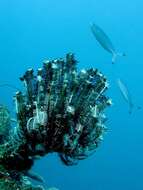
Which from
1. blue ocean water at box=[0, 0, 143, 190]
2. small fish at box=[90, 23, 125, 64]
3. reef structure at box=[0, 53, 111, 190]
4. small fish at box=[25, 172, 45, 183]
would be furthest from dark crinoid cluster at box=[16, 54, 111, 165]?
blue ocean water at box=[0, 0, 143, 190]

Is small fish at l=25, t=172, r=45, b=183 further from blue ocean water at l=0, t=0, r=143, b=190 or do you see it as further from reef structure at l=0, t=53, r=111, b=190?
blue ocean water at l=0, t=0, r=143, b=190

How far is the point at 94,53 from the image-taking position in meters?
86.1

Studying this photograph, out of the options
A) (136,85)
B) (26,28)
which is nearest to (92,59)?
(136,85)

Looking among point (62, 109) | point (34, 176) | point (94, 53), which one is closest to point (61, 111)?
point (62, 109)

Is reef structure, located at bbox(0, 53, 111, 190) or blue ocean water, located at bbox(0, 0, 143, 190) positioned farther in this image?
blue ocean water, located at bbox(0, 0, 143, 190)

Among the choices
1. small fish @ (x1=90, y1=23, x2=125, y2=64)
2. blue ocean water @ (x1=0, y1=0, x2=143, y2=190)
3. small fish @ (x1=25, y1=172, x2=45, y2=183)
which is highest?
blue ocean water @ (x1=0, y1=0, x2=143, y2=190)

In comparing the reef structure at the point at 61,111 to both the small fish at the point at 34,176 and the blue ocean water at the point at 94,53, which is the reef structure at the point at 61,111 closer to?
the small fish at the point at 34,176

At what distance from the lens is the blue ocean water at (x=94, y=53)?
73.9 m

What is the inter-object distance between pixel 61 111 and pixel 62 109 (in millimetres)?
17

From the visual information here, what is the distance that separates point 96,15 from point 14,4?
16880 millimetres

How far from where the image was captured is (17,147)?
3.64m

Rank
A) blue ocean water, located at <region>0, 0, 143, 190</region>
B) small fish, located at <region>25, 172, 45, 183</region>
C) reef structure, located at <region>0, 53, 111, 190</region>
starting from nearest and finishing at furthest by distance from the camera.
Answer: reef structure, located at <region>0, 53, 111, 190</region>
small fish, located at <region>25, 172, 45, 183</region>
blue ocean water, located at <region>0, 0, 143, 190</region>

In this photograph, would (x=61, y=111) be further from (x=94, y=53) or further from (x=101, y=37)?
(x=94, y=53)

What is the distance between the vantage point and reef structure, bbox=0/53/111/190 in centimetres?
349
